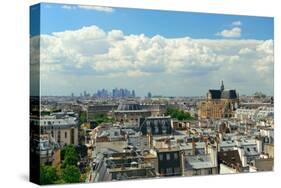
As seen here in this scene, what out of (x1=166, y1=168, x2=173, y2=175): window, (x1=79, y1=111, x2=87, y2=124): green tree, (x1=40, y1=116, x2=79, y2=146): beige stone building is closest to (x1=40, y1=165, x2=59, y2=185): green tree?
(x1=40, y1=116, x2=79, y2=146): beige stone building

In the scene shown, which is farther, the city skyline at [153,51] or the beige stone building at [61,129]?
the city skyline at [153,51]

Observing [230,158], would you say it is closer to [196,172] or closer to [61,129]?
[196,172]

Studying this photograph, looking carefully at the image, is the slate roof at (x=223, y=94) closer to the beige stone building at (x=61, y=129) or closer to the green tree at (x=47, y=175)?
the beige stone building at (x=61, y=129)

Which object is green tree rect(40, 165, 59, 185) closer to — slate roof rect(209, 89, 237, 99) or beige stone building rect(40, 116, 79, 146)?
beige stone building rect(40, 116, 79, 146)

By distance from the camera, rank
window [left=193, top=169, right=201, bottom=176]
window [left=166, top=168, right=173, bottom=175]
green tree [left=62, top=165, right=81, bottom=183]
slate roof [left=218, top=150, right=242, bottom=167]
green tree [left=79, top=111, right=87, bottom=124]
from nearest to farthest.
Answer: green tree [left=62, top=165, right=81, bottom=183]
green tree [left=79, top=111, right=87, bottom=124]
window [left=166, top=168, right=173, bottom=175]
window [left=193, top=169, right=201, bottom=176]
slate roof [left=218, top=150, right=242, bottom=167]

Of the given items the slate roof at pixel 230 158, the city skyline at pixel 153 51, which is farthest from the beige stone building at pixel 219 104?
the slate roof at pixel 230 158

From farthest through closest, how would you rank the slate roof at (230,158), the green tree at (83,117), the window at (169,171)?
the slate roof at (230,158), the window at (169,171), the green tree at (83,117)

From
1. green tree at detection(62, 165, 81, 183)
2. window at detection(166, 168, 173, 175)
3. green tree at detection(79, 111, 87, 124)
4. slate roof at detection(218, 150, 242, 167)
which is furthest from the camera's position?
slate roof at detection(218, 150, 242, 167)

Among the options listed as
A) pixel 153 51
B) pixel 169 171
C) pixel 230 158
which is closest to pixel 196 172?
pixel 169 171
